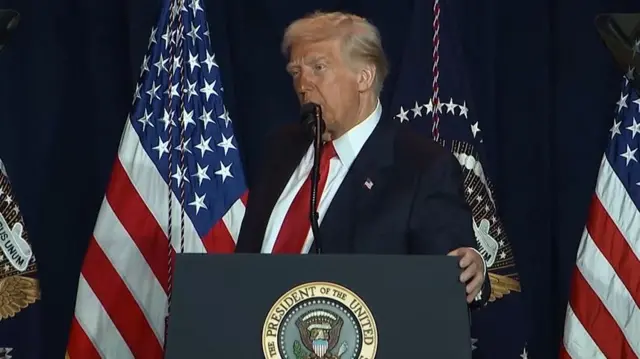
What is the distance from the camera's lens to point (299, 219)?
2.07 m

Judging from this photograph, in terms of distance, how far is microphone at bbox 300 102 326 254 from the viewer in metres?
1.76

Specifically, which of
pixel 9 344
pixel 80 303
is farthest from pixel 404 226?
pixel 9 344

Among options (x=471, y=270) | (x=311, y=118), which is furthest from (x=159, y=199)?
(x=471, y=270)

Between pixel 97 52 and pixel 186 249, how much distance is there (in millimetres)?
840

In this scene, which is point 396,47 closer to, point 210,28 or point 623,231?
point 210,28

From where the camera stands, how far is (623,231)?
3064mm

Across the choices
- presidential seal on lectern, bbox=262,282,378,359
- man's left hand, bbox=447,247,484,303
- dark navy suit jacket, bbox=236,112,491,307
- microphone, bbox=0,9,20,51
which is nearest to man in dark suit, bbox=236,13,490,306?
dark navy suit jacket, bbox=236,112,491,307

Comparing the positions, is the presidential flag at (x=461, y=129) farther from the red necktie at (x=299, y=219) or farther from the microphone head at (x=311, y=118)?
the microphone head at (x=311, y=118)

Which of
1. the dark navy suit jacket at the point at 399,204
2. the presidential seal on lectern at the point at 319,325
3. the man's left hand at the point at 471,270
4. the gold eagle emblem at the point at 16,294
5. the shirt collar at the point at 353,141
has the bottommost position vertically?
the presidential seal on lectern at the point at 319,325

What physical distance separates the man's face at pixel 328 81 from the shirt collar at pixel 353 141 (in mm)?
22

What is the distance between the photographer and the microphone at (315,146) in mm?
1757

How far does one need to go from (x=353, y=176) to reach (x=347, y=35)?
0.30m

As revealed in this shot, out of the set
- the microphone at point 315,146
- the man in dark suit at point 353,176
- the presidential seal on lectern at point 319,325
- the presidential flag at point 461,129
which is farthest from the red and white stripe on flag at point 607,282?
the presidential seal on lectern at point 319,325

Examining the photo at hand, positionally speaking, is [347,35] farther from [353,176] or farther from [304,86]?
[353,176]
